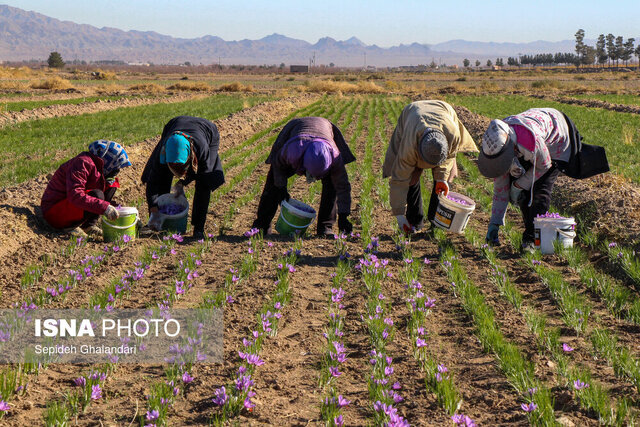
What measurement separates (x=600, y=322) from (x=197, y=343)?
3302mm

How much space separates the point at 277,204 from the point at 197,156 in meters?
1.26

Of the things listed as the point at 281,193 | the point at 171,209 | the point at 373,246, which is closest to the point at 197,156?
the point at 171,209

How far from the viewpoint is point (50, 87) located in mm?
43031

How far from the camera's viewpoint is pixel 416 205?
7793 millimetres

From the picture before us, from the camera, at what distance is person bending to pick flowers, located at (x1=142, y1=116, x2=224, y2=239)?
6598 mm

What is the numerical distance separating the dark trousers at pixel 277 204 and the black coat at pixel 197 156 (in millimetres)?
604

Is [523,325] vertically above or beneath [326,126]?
beneath

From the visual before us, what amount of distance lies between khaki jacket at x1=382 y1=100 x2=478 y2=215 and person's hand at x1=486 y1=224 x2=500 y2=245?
0.81m

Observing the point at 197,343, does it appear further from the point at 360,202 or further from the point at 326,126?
the point at 360,202

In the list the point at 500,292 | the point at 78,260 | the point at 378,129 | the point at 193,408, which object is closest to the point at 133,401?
the point at 193,408

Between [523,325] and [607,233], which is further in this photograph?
[607,233]

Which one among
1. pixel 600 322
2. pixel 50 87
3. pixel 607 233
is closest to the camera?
pixel 600 322

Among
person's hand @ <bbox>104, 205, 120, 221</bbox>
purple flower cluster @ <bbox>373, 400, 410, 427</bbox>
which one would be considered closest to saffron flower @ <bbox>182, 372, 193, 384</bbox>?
purple flower cluster @ <bbox>373, 400, 410, 427</bbox>

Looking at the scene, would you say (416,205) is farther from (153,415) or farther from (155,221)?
(153,415)
